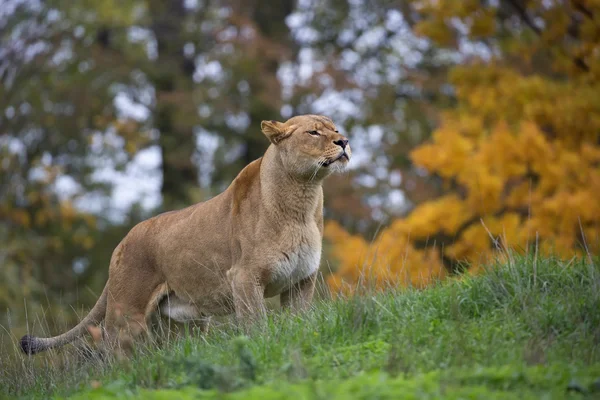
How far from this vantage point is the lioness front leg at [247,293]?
714 cm

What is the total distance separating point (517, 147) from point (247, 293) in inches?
272

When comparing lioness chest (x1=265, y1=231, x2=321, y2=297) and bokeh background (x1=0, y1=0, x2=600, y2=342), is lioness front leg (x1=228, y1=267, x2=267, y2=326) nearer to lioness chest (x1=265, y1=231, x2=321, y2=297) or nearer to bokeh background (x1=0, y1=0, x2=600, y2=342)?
lioness chest (x1=265, y1=231, x2=321, y2=297)

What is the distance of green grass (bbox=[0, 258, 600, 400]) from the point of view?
4.78 metres

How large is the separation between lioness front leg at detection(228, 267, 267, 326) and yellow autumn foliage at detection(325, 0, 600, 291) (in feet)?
16.1

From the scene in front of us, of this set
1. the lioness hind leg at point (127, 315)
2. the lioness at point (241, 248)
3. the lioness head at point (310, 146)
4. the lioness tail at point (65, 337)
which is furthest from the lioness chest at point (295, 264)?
the lioness tail at point (65, 337)

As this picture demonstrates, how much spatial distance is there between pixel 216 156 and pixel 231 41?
2.98 m

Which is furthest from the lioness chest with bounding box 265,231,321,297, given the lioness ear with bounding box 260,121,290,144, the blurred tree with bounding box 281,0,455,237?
the blurred tree with bounding box 281,0,455,237

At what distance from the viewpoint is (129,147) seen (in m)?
21.6

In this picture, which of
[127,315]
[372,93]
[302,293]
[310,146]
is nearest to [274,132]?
[310,146]

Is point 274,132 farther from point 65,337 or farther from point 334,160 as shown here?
point 65,337

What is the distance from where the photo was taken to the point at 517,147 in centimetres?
1296

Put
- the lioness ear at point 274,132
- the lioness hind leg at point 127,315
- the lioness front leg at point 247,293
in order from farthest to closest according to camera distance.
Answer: the lioness hind leg at point 127,315 < the lioness ear at point 274,132 < the lioness front leg at point 247,293

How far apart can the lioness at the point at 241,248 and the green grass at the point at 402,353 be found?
2.42 ft

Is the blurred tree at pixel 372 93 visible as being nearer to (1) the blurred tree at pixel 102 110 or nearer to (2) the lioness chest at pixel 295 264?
(1) the blurred tree at pixel 102 110
